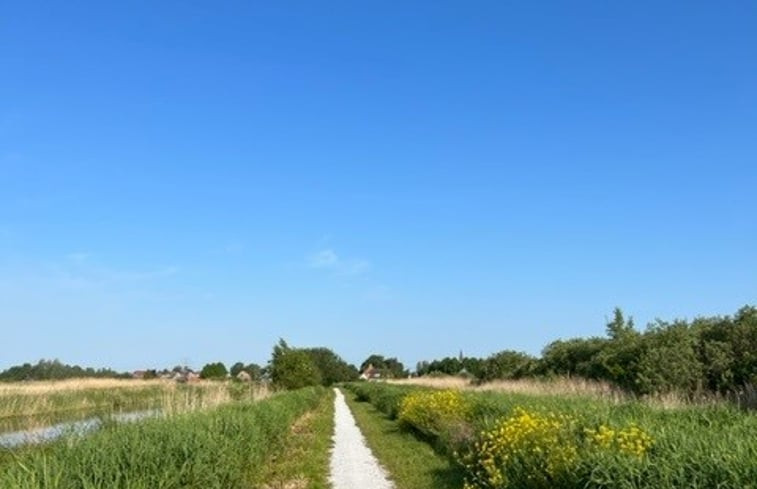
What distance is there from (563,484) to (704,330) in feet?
72.1

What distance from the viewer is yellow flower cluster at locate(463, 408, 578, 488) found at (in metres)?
9.66

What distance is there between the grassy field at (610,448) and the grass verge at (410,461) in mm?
447

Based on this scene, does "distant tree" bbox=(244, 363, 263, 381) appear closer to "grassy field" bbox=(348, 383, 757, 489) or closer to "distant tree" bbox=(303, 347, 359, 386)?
"distant tree" bbox=(303, 347, 359, 386)

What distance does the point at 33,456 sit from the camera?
767 cm

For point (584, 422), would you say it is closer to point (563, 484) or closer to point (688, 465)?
point (563, 484)

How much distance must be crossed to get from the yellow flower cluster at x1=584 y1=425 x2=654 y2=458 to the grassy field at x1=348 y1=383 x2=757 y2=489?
0.5 inches

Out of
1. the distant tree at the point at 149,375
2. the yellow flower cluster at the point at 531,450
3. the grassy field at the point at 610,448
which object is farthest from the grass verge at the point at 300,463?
the distant tree at the point at 149,375

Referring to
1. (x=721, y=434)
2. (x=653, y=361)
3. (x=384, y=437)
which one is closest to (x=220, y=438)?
(x=721, y=434)

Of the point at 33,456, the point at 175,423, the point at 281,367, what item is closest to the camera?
the point at 33,456

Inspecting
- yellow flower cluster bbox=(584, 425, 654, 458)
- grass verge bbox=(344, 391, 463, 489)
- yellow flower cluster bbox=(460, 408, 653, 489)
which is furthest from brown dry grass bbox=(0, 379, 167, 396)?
yellow flower cluster bbox=(584, 425, 654, 458)

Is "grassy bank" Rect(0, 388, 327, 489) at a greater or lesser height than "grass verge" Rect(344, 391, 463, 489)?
greater

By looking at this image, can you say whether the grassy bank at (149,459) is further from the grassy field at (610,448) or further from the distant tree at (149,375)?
the distant tree at (149,375)

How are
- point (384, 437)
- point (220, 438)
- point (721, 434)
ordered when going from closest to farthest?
point (721, 434)
point (220, 438)
point (384, 437)

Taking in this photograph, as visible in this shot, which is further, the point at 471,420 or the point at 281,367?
the point at 281,367
